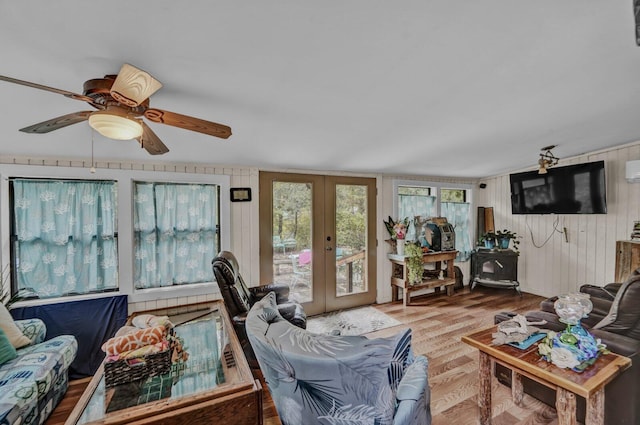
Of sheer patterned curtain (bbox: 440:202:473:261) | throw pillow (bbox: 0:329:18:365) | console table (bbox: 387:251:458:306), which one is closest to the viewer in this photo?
throw pillow (bbox: 0:329:18:365)

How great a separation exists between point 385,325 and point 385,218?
1675 mm

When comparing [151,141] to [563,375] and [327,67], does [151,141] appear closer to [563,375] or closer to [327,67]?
[327,67]

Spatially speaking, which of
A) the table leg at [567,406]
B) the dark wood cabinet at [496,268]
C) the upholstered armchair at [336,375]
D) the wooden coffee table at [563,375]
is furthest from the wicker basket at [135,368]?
the dark wood cabinet at [496,268]

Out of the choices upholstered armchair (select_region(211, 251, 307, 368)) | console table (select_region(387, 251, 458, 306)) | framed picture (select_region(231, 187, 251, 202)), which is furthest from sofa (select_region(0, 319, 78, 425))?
console table (select_region(387, 251, 458, 306))

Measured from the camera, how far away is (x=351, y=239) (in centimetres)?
412

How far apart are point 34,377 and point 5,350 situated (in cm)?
42

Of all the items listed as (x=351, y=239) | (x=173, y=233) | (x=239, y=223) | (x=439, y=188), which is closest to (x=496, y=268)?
(x=439, y=188)

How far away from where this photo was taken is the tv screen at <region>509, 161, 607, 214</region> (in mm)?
3693

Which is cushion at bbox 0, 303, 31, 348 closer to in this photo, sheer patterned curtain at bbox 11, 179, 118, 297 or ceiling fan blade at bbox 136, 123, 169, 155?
sheer patterned curtain at bbox 11, 179, 118, 297

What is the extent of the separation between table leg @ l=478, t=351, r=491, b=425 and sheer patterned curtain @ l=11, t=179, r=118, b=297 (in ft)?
11.4

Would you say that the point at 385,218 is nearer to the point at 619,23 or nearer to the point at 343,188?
the point at 343,188

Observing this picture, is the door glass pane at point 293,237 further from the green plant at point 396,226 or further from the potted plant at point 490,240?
the potted plant at point 490,240

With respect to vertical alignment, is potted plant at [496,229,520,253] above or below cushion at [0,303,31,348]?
above

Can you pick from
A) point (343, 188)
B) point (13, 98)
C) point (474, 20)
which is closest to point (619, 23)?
point (474, 20)
